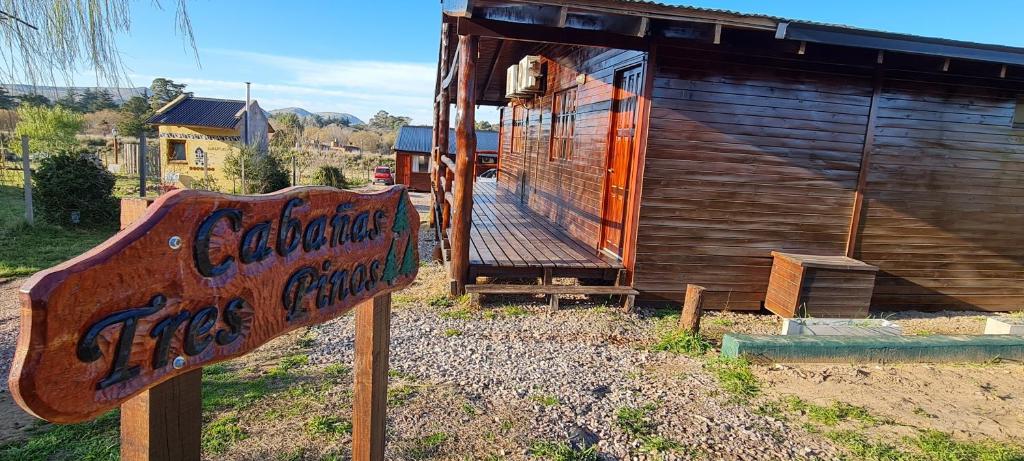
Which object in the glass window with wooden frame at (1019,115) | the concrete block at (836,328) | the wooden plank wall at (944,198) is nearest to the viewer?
the concrete block at (836,328)

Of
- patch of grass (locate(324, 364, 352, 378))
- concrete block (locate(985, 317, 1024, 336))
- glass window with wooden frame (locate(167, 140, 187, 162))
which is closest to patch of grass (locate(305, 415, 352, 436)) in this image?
patch of grass (locate(324, 364, 352, 378))

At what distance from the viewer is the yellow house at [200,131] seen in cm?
2317

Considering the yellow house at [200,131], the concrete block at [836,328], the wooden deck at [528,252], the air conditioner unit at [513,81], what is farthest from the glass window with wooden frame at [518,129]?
the yellow house at [200,131]

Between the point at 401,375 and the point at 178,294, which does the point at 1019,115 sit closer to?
the point at 401,375

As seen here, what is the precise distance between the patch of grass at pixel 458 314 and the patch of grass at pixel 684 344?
1820 millimetres

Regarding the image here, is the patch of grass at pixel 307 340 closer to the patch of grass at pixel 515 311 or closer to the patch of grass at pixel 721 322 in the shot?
the patch of grass at pixel 515 311

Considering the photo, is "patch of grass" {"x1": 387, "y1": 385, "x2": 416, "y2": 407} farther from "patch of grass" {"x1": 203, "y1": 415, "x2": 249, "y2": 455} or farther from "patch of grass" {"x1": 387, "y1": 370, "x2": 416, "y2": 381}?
"patch of grass" {"x1": 203, "y1": 415, "x2": 249, "y2": 455}

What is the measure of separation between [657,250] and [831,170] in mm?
2233

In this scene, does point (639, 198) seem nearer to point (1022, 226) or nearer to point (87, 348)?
point (1022, 226)

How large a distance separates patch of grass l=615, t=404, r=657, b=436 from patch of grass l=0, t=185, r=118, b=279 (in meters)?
7.64

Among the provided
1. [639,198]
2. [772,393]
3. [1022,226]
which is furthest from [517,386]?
[1022,226]

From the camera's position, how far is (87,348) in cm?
101

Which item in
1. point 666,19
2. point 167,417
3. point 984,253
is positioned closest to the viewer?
point 167,417

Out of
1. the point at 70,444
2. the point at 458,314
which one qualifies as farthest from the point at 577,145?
the point at 70,444
